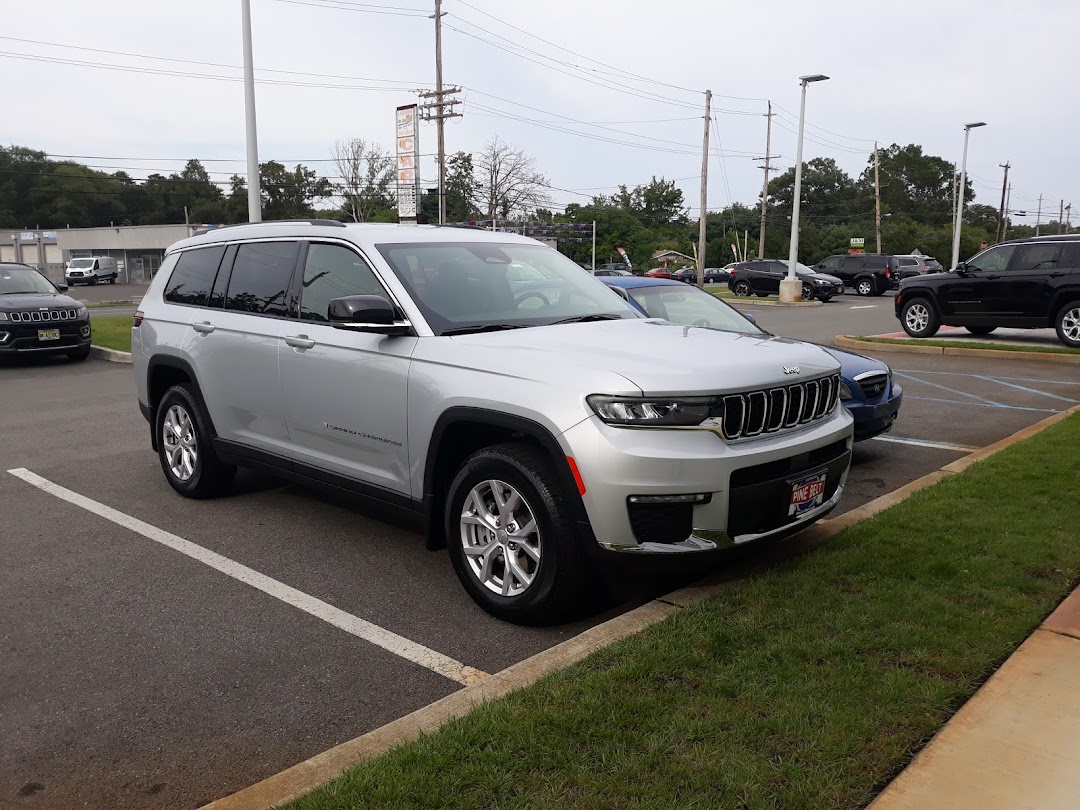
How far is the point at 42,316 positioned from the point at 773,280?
1211 inches

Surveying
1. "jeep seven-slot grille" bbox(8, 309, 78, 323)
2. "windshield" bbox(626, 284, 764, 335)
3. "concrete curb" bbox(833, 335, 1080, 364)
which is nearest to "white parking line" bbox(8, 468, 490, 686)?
"windshield" bbox(626, 284, 764, 335)

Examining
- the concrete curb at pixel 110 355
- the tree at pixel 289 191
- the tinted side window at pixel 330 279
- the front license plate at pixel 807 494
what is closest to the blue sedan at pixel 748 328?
the front license plate at pixel 807 494

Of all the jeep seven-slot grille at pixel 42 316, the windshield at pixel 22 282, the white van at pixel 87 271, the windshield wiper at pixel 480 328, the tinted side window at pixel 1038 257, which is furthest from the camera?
the white van at pixel 87 271

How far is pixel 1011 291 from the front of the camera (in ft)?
54.4

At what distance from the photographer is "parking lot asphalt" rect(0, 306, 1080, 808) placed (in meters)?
3.19

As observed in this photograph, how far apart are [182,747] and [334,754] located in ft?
2.14

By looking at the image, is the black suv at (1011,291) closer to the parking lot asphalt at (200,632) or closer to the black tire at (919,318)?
the black tire at (919,318)

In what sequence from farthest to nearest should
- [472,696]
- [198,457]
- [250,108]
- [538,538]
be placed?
[250,108], [198,457], [538,538], [472,696]

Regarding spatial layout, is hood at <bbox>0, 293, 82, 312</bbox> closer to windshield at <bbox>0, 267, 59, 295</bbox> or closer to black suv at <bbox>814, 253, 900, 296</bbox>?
windshield at <bbox>0, 267, 59, 295</bbox>

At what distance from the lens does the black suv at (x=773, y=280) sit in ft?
119

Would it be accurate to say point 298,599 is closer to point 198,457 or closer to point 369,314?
point 369,314

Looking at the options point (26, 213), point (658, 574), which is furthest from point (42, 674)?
point (26, 213)

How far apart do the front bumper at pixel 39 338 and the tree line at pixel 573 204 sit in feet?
178

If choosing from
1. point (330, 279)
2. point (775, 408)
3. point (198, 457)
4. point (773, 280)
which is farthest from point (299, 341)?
point (773, 280)
